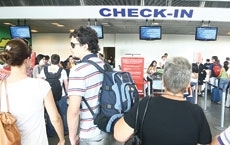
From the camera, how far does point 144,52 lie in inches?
560

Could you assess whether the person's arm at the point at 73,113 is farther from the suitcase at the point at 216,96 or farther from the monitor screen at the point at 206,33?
the monitor screen at the point at 206,33

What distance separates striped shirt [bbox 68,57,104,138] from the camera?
5.86ft

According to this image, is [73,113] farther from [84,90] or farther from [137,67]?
[137,67]

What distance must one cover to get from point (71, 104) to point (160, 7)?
6.49m

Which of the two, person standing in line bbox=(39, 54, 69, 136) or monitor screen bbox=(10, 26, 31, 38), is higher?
monitor screen bbox=(10, 26, 31, 38)

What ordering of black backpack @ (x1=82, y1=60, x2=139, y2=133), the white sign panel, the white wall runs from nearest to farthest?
black backpack @ (x1=82, y1=60, x2=139, y2=133) < the white sign panel < the white wall

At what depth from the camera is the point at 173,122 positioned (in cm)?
132

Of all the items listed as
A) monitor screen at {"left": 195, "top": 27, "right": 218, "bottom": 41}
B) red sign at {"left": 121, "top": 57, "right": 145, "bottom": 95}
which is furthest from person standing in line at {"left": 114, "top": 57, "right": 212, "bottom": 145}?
monitor screen at {"left": 195, "top": 27, "right": 218, "bottom": 41}

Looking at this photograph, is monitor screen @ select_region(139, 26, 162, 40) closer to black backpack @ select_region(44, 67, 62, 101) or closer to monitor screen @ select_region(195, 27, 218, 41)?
monitor screen @ select_region(195, 27, 218, 41)

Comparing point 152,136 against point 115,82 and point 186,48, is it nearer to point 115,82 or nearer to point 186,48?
point 115,82

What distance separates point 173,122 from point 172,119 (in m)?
0.02

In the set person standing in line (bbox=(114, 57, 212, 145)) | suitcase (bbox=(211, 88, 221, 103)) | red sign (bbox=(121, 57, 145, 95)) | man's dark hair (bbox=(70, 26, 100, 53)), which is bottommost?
suitcase (bbox=(211, 88, 221, 103))

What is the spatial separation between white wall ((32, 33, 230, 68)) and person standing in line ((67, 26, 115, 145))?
39.5 feet

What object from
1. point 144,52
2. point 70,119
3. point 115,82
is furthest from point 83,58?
point 144,52
